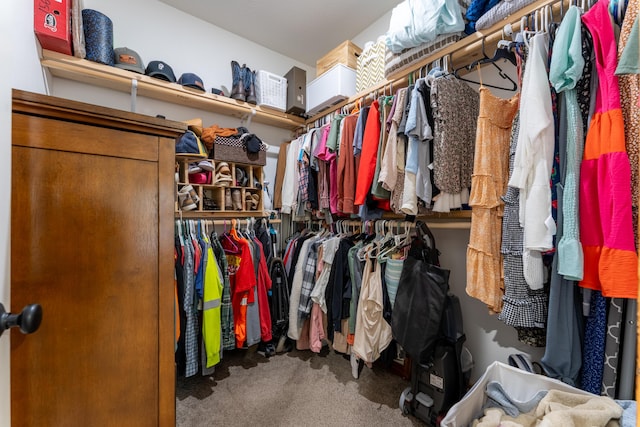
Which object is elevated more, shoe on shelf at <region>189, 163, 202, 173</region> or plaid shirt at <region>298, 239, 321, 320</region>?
shoe on shelf at <region>189, 163, 202, 173</region>

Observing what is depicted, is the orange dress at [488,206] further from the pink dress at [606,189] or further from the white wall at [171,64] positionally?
the white wall at [171,64]

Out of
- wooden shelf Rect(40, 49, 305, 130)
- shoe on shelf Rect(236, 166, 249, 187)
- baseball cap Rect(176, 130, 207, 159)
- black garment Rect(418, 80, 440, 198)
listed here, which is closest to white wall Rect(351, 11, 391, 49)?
wooden shelf Rect(40, 49, 305, 130)

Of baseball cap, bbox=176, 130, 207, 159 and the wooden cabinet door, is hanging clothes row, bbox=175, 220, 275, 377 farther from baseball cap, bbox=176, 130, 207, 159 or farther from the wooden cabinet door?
the wooden cabinet door

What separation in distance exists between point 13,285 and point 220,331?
4.36ft

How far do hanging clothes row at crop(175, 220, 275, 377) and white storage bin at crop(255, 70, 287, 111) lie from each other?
1136mm

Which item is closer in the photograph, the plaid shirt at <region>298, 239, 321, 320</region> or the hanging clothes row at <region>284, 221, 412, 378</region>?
the hanging clothes row at <region>284, 221, 412, 378</region>

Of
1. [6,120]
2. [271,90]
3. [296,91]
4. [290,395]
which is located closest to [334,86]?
[296,91]

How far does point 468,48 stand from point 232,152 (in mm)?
1698

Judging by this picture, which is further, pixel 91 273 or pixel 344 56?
pixel 344 56

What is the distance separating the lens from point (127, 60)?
72.0 inches

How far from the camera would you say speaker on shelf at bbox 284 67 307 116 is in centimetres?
244

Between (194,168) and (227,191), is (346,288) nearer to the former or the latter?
(227,191)

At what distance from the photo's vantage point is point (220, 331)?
1.81m

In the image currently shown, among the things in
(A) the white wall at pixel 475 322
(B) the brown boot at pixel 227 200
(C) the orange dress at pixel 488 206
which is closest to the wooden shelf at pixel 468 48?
(C) the orange dress at pixel 488 206
